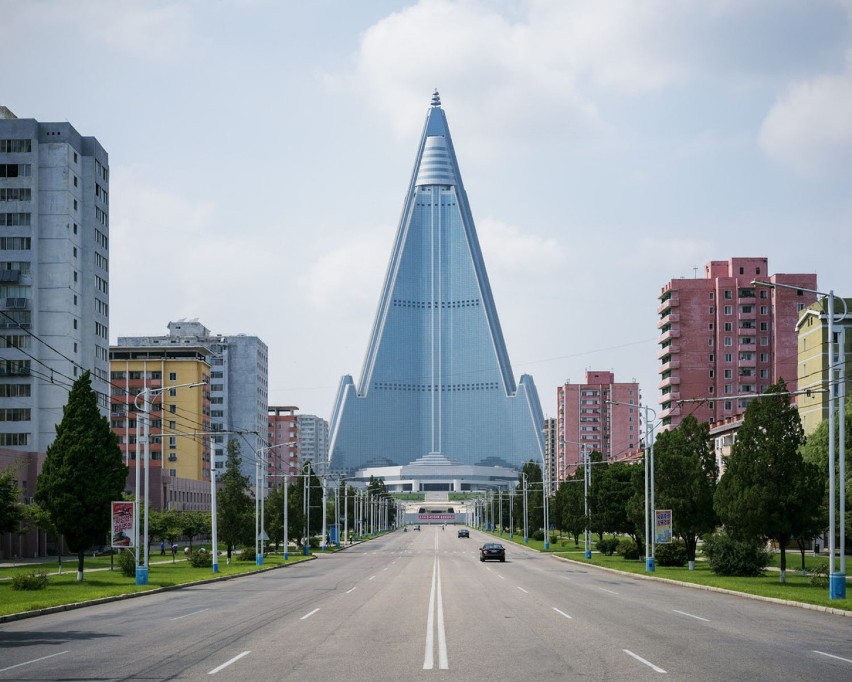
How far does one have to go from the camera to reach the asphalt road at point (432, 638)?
1920cm

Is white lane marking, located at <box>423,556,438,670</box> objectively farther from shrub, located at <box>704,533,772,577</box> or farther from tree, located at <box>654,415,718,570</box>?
tree, located at <box>654,415,718,570</box>


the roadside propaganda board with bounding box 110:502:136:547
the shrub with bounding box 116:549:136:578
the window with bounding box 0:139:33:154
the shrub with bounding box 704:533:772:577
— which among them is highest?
the window with bounding box 0:139:33:154

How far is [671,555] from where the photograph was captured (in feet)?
215

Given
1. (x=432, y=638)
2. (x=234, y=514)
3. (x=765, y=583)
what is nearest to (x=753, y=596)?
(x=765, y=583)

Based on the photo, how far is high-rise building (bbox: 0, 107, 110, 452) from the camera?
352 feet

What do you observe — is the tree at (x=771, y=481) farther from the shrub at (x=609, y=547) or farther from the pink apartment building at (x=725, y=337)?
the pink apartment building at (x=725, y=337)

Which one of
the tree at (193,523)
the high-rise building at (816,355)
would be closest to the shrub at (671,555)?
the high-rise building at (816,355)

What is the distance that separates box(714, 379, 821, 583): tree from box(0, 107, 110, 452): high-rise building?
75884 mm

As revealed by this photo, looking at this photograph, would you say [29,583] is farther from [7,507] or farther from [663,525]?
[663,525]

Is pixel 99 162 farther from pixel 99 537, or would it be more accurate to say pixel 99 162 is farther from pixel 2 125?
pixel 99 537

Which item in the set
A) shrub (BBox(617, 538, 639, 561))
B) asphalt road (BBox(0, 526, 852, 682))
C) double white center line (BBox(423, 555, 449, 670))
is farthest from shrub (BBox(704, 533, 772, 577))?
shrub (BBox(617, 538, 639, 561))

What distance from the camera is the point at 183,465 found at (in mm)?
158375

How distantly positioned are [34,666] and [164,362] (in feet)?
473

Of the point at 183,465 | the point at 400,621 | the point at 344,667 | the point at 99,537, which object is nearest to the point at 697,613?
the point at 400,621
